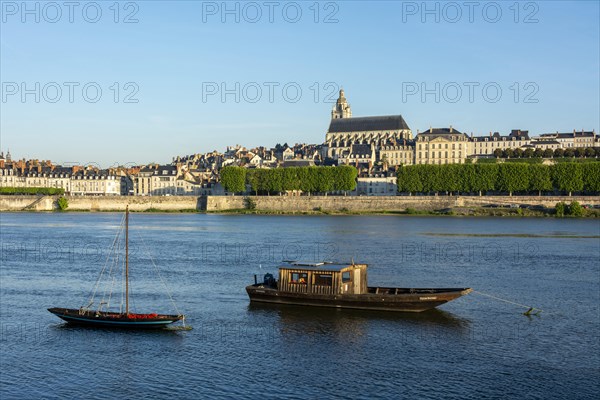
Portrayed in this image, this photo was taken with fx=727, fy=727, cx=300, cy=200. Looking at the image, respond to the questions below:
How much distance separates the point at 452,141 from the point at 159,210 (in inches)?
2062

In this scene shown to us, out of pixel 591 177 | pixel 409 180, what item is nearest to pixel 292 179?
pixel 409 180

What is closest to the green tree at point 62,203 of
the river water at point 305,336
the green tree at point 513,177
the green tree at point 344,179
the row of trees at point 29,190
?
the row of trees at point 29,190

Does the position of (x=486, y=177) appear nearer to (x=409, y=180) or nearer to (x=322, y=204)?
(x=409, y=180)

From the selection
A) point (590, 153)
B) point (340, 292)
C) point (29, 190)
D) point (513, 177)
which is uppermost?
point (590, 153)

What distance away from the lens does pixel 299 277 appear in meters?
29.4

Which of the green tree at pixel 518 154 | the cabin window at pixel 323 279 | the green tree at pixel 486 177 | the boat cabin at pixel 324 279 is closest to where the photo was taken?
the boat cabin at pixel 324 279

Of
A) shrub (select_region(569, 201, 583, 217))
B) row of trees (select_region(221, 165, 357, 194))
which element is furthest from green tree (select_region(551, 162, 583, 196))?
row of trees (select_region(221, 165, 357, 194))

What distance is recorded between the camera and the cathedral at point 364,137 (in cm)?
13538

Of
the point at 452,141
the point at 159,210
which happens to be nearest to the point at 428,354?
the point at 159,210

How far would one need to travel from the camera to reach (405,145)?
439 ft

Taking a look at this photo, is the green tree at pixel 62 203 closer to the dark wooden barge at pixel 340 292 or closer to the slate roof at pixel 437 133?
the slate roof at pixel 437 133

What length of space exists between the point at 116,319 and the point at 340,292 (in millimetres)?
8703

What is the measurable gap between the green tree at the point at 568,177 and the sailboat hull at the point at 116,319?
80883 mm

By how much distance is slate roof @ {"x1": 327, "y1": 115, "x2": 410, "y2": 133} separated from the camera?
150m
